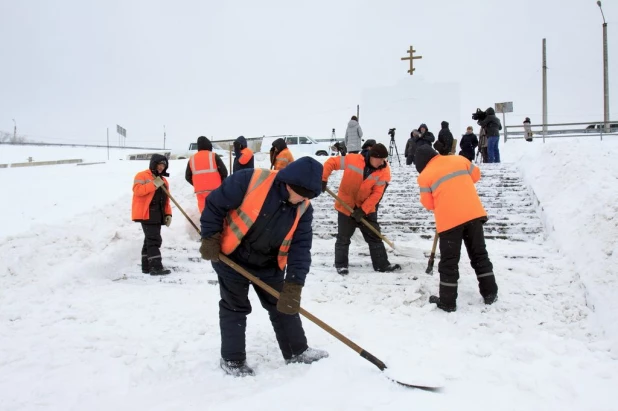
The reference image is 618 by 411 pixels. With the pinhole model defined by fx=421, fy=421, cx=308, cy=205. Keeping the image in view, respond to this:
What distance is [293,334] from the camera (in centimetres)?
297

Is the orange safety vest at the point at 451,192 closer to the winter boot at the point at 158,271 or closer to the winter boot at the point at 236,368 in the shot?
the winter boot at the point at 236,368

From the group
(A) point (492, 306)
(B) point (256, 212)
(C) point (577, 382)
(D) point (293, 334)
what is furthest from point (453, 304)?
(B) point (256, 212)

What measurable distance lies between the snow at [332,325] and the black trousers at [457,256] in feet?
0.62

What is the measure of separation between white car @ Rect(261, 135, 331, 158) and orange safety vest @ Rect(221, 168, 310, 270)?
641 inches

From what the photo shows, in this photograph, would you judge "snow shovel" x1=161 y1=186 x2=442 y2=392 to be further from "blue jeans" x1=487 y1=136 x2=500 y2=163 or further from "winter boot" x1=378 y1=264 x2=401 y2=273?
"blue jeans" x1=487 y1=136 x2=500 y2=163

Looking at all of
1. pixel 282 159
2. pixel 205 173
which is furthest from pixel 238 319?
pixel 282 159

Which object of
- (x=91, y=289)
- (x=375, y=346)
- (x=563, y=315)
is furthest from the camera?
(x=91, y=289)

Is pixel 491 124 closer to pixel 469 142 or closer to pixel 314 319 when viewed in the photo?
pixel 469 142

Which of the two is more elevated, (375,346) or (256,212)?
(256,212)

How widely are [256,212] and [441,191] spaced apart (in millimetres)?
1968

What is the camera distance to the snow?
258 cm

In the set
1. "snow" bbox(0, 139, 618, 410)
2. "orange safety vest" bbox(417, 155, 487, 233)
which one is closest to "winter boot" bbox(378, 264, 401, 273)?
"snow" bbox(0, 139, 618, 410)

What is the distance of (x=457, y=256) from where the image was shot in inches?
153

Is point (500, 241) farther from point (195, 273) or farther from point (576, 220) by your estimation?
point (195, 273)
